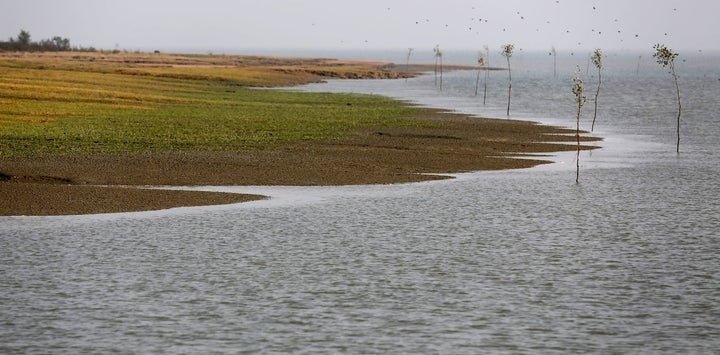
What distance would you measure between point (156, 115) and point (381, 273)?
2067 inches

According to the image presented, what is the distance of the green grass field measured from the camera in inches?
2306

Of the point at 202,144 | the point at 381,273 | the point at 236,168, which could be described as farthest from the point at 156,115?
the point at 381,273

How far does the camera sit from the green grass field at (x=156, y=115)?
58.6 metres

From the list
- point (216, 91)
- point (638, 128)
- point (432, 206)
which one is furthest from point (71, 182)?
point (216, 91)

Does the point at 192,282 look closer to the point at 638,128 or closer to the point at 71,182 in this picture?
the point at 71,182

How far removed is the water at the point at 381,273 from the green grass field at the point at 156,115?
17.0 metres

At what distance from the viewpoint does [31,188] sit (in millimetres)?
41906

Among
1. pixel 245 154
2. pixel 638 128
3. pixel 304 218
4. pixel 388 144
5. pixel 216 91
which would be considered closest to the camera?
pixel 304 218

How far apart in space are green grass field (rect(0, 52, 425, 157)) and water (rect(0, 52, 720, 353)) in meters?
17.0

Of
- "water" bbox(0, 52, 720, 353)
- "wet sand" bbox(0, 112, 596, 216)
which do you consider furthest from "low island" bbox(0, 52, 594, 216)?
"water" bbox(0, 52, 720, 353)

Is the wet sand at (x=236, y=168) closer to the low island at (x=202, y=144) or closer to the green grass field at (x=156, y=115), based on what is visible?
the low island at (x=202, y=144)

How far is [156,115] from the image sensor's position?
3039 inches

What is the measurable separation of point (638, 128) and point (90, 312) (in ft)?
240

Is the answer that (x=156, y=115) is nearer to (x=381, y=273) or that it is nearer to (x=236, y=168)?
(x=236, y=168)
